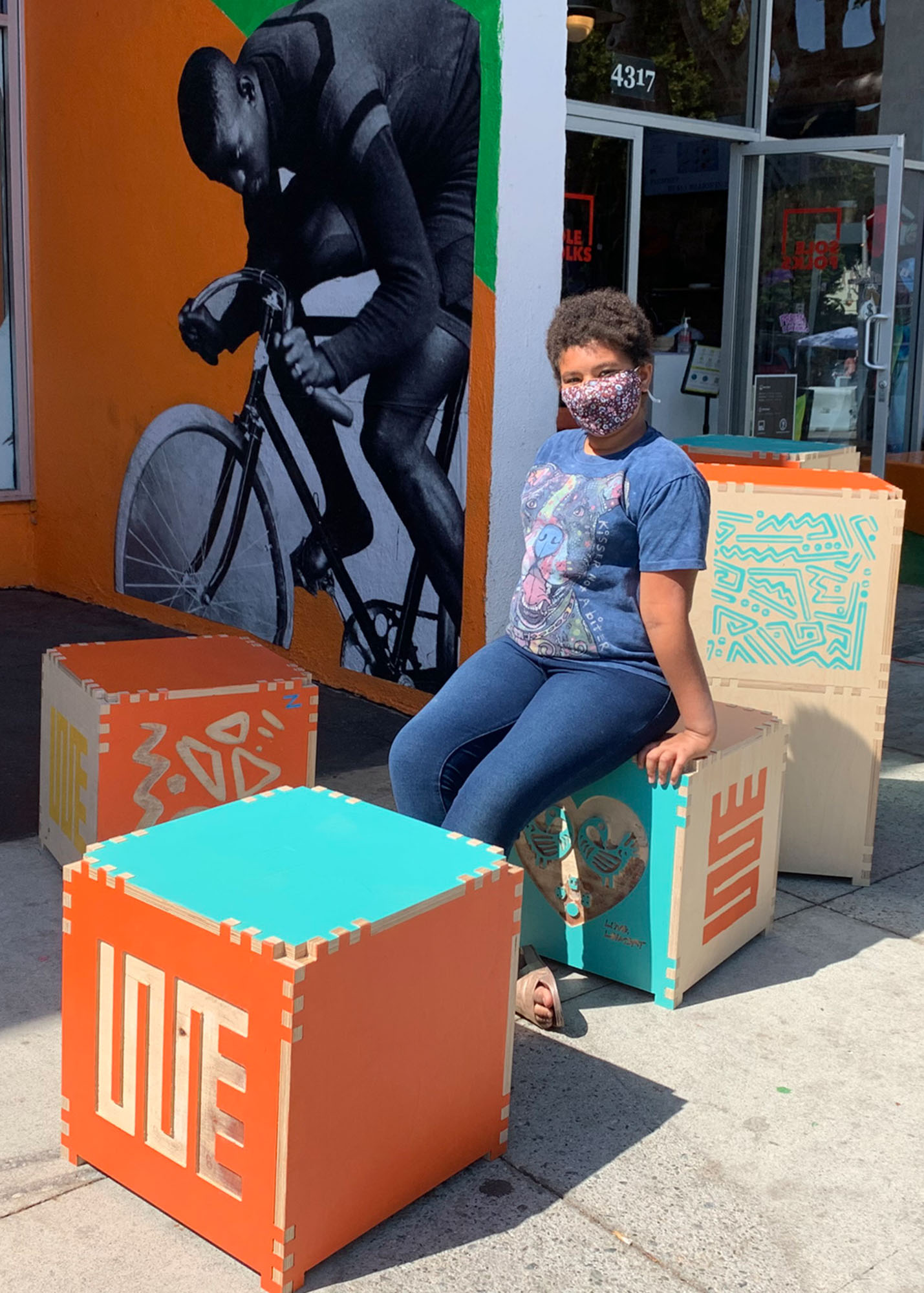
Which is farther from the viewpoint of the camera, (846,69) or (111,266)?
(846,69)

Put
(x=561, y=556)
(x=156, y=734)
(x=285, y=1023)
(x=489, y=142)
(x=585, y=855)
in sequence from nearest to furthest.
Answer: (x=285, y=1023) < (x=561, y=556) < (x=585, y=855) < (x=156, y=734) < (x=489, y=142)

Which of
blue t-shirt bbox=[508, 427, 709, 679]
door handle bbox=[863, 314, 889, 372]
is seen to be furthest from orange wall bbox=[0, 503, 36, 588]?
blue t-shirt bbox=[508, 427, 709, 679]

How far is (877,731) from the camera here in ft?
13.1

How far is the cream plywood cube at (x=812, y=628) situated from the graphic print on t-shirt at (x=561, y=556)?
89cm

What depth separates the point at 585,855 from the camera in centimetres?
336

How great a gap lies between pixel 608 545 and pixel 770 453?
7.40 ft

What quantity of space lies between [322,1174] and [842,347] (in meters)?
7.23

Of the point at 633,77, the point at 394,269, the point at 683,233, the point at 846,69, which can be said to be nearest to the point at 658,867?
the point at 394,269

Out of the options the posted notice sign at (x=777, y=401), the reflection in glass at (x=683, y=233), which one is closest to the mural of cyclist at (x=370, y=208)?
the reflection in glass at (x=683, y=233)

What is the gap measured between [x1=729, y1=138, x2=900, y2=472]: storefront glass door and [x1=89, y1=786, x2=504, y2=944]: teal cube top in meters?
6.11

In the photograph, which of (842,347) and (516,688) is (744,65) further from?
(516,688)

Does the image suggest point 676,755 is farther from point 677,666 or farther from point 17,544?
point 17,544

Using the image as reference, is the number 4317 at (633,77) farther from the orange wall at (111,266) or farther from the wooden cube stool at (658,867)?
the wooden cube stool at (658,867)

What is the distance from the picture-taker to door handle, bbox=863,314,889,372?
8023 mm
